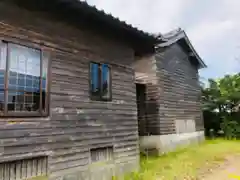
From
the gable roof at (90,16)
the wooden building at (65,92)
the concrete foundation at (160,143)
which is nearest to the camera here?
the wooden building at (65,92)

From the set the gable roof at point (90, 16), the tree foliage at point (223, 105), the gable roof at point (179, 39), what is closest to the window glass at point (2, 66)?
the gable roof at point (90, 16)

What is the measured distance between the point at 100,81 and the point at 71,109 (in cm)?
166

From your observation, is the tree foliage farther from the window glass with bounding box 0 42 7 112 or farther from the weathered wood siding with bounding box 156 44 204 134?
the window glass with bounding box 0 42 7 112

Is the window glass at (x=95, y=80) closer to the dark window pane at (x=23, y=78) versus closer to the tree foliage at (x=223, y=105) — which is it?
the dark window pane at (x=23, y=78)

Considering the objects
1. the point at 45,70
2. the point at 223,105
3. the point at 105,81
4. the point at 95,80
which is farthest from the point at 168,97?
the point at 223,105

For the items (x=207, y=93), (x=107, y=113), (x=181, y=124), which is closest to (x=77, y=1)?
(x=107, y=113)

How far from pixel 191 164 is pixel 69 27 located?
7735 millimetres

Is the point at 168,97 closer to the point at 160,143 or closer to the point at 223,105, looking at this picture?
the point at 160,143

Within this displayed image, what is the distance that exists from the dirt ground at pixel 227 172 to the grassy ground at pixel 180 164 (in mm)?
394

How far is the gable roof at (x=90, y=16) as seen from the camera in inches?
287

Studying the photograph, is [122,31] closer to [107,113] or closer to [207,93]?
[107,113]

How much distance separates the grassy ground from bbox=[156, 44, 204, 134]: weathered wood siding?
6.60 feet

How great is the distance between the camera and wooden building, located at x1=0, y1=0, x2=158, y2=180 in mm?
6527

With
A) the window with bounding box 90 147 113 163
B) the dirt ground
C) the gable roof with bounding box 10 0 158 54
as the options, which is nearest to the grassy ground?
the dirt ground
